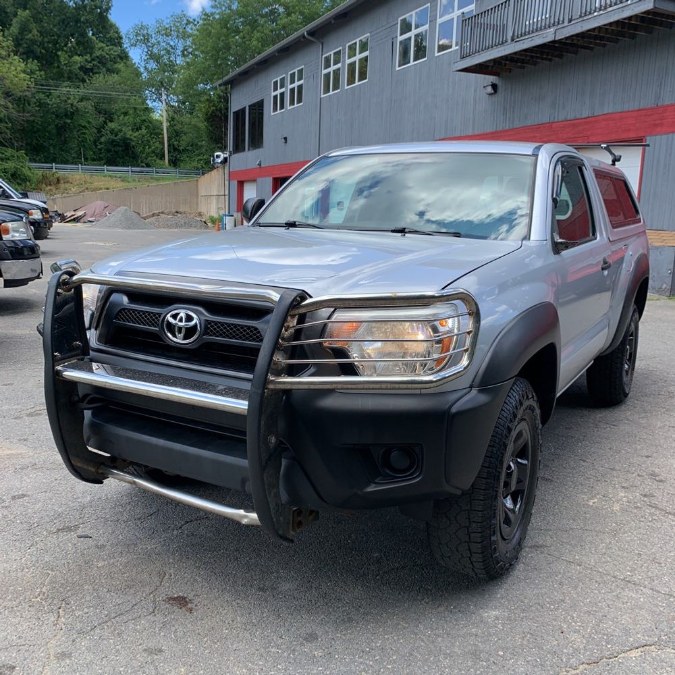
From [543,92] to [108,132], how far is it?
6275cm

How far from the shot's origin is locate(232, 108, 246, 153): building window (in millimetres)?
37656

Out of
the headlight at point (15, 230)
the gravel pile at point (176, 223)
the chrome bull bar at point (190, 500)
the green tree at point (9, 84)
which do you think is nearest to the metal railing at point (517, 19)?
the headlight at point (15, 230)

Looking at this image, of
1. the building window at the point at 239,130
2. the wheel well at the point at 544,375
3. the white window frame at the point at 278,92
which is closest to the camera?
the wheel well at the point at 544,375

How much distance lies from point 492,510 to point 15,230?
23.1 feet

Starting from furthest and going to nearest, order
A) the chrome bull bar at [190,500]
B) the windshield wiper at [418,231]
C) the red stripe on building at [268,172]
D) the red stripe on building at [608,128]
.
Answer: the red stripe on building at [268,172], the red stripe on building at [608,128], the windshield wiper at [418,231], the chrome bull bar at [190,500]

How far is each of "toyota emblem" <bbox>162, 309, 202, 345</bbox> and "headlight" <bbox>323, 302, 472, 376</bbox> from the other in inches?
20.4

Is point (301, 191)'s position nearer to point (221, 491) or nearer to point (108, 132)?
point (221, 491)

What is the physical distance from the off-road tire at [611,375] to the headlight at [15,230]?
6265 mm

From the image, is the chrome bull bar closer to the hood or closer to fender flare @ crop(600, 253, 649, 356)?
the hood

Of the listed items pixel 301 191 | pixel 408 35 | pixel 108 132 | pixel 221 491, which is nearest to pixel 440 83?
pixel 408 35

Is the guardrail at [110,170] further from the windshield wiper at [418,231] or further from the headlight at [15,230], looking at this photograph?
the windshield wiper at [418,231]

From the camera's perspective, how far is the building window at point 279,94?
32.2 m

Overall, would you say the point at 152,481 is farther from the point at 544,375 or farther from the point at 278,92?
A: the point at 278,92

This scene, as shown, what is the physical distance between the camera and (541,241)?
131 inches
